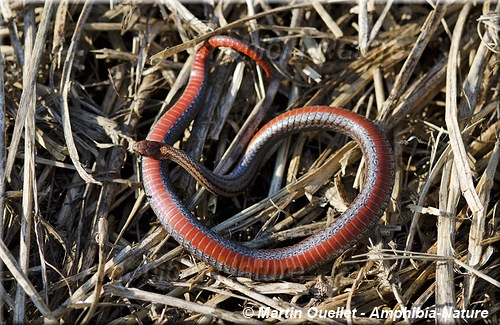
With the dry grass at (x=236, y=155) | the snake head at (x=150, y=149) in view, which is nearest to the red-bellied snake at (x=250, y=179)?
the snake head at (x=150, y=149)

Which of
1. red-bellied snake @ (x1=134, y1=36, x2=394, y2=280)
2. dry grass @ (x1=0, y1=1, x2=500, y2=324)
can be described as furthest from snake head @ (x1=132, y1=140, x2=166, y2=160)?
dry grass @ (x1=0, y1=1, x2=500, y2=324)

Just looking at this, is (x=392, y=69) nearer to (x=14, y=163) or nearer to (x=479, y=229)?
(x=479, y=229)

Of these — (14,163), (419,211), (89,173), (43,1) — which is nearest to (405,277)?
(419,211)

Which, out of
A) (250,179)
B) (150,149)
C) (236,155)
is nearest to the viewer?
(150,149)

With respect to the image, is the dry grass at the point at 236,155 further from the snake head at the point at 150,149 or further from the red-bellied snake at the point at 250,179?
the snake head at the point at 150,149

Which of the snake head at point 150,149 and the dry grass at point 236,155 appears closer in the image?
the dry grass at point 236,155

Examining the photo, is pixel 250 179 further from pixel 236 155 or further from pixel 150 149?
pixel 150 149

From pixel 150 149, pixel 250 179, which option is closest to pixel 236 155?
pixel 250 179
